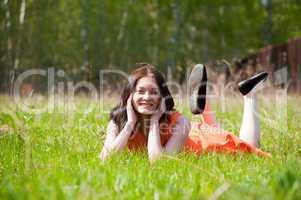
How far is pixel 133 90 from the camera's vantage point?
4570 millimetres

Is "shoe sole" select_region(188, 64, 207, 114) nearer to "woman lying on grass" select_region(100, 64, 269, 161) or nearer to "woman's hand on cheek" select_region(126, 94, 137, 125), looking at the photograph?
"woman lying on grass" select_region(100, 64, 269, 161)

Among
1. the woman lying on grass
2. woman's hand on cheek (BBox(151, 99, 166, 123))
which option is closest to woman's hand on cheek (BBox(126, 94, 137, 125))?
the woman lying on grass

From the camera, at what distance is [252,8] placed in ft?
102

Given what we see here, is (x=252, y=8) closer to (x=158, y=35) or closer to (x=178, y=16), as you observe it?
(x=158, y=35)

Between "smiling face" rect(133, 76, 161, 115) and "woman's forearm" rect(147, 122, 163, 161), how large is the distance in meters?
0.12

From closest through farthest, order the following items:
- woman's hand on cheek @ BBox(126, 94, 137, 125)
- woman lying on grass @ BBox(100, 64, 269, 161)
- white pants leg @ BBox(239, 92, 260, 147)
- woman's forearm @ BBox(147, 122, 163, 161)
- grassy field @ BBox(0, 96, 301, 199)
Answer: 1. grassy field @ BBox(0, 96, 301, 199)
2. woman's forearm @ BBox(147, 122, 163, 161)
3. woman lying on grass @ BBox(100, 64, 269, 161)
4. woman's hand on cheek @ BBox(126, 94, 137, 125)
5. white pants leg @ BBox(239, 92, 260, 147)

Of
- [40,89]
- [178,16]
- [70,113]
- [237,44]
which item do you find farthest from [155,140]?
[237,44]

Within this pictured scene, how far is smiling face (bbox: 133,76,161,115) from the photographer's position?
445cm

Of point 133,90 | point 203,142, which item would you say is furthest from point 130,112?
point 203,142

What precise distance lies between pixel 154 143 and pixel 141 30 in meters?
26.5

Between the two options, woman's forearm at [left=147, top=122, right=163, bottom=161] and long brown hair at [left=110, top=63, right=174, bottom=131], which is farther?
long brown hair at [left=110, top=63, right=174, bottom=131]

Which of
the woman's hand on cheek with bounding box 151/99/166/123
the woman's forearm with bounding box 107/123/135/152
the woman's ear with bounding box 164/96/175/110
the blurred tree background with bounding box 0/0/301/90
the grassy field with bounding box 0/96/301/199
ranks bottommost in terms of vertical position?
the grassy field with bounding box 0/96/301/199

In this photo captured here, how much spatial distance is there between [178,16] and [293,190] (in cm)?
2063

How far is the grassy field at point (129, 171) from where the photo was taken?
8.00 ft
